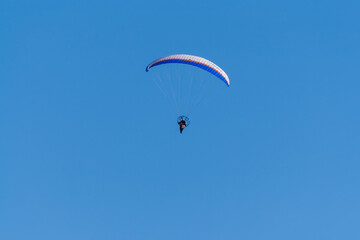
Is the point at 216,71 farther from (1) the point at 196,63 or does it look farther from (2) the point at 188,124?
(2) the point at 188,124

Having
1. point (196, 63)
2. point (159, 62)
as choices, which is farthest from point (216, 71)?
point (159, 62)

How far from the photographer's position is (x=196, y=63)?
4800cm

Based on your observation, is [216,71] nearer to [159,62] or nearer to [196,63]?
[196,63]

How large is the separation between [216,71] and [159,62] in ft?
18.6

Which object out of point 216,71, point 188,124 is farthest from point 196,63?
point 188,124

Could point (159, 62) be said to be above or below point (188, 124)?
above

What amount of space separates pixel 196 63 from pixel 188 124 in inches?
266

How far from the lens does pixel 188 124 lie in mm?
51438

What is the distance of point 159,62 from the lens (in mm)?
49531

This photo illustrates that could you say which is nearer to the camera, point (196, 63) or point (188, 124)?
point (196, 63)

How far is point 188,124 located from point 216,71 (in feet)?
21.2
